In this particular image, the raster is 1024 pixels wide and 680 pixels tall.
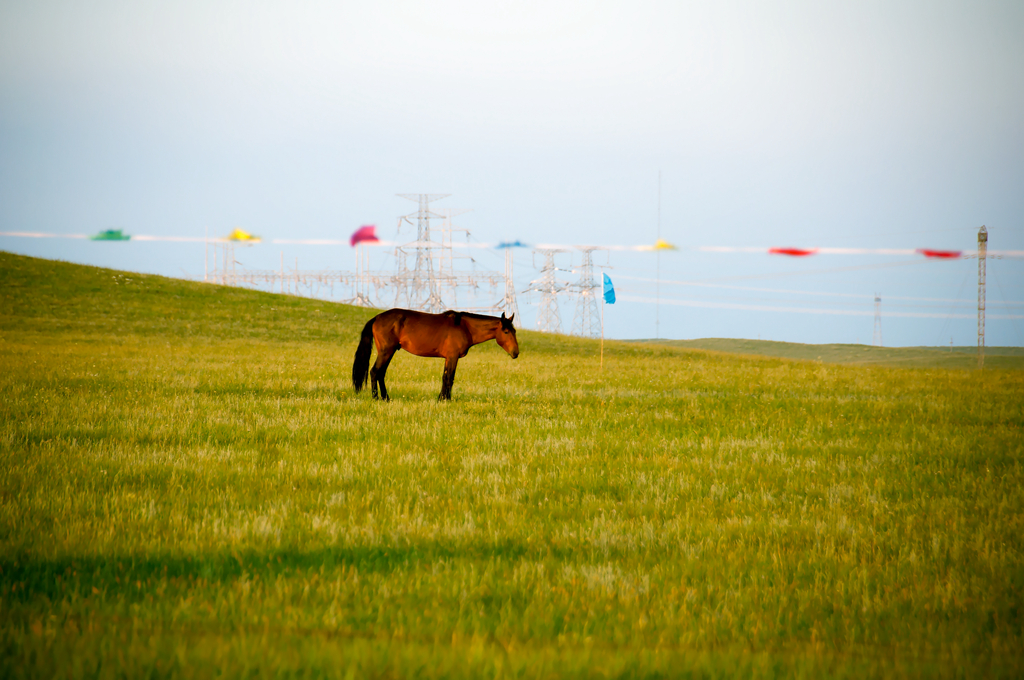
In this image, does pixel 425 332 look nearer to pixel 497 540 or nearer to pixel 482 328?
pixel 482 328

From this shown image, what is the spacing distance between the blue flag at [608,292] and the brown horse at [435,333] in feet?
28.7

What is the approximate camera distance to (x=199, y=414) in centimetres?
1362

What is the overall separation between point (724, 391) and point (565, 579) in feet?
58.8

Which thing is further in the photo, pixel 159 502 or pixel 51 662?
pixel 159 502

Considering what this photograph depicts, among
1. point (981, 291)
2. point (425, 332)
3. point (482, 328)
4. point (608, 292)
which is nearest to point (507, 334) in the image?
point (482, 328)

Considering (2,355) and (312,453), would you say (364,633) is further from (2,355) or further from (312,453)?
(2,355)

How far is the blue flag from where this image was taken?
24344mm

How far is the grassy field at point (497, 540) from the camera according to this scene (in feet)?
13.5

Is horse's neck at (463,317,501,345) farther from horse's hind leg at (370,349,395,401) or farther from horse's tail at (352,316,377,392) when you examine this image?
horse's tail at (352,316,377,392)

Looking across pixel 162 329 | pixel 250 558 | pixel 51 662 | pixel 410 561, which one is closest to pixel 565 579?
pixel 410 561

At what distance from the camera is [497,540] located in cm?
634

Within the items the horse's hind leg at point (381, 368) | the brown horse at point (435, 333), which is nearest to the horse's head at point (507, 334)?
the brown horse at point (435, 333)

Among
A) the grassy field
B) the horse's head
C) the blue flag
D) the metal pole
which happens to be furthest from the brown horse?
the metal pole

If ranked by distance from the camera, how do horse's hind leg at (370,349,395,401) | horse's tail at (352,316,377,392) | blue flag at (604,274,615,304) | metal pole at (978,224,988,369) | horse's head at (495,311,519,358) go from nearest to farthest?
1. horse's head at (495,311,519,358)
2. horse's hind leg at (370,349,395,401)
3. horse's tail at (352,316,377,392)
4. blue flag at (604,274,615,304)
5. metal pole at (978,224,988,369)
